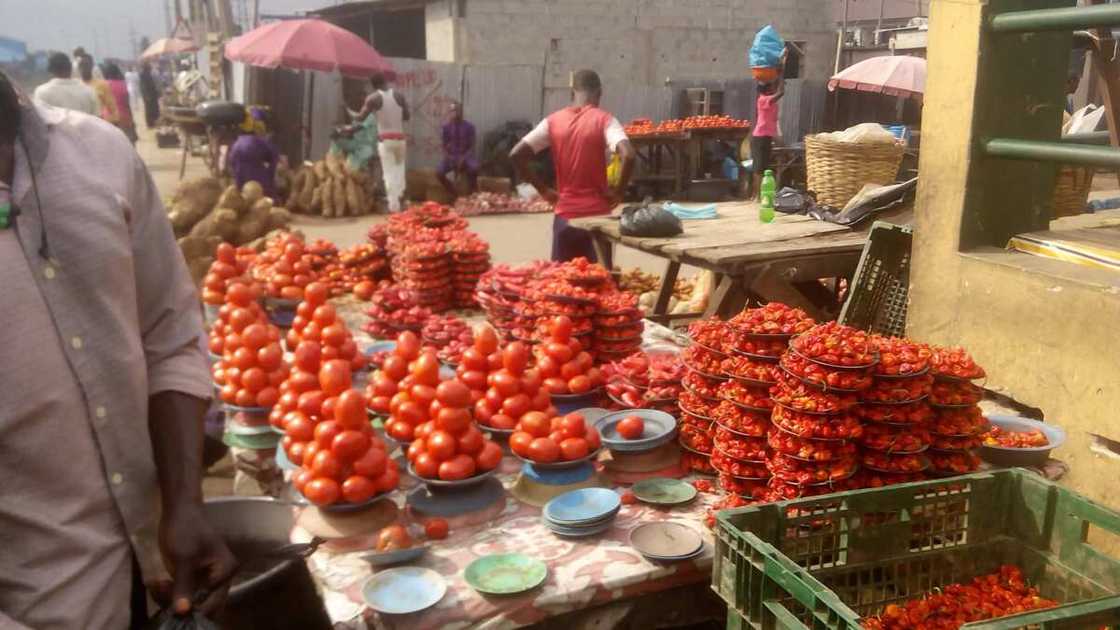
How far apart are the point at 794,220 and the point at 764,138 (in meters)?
6.27

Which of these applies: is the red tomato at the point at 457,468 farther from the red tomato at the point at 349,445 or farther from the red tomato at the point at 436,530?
the red tomato at the point at 349,445

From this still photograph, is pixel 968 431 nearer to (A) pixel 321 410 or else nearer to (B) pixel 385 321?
(A) pixel 321 410

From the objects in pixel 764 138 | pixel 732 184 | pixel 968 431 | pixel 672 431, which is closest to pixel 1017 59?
pixel 968 431

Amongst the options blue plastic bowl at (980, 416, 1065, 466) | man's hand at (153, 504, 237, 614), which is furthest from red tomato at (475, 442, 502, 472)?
blue plastic bowl at (980, 416, 1065, 466)

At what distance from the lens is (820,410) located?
226 centimetres

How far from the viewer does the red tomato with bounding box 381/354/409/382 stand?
334cm

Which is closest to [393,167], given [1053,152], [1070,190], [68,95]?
[68,95]

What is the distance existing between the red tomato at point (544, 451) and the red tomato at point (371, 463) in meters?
0.51

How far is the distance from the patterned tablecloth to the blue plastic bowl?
92cm

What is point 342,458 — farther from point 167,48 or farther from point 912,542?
point 167,48

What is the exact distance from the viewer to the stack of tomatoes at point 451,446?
2674mm

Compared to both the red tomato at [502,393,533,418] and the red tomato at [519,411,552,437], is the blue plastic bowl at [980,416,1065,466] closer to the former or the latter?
the red tomato at [519,411,552,437]

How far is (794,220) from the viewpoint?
547cm

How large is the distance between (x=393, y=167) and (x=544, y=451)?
10330mm
